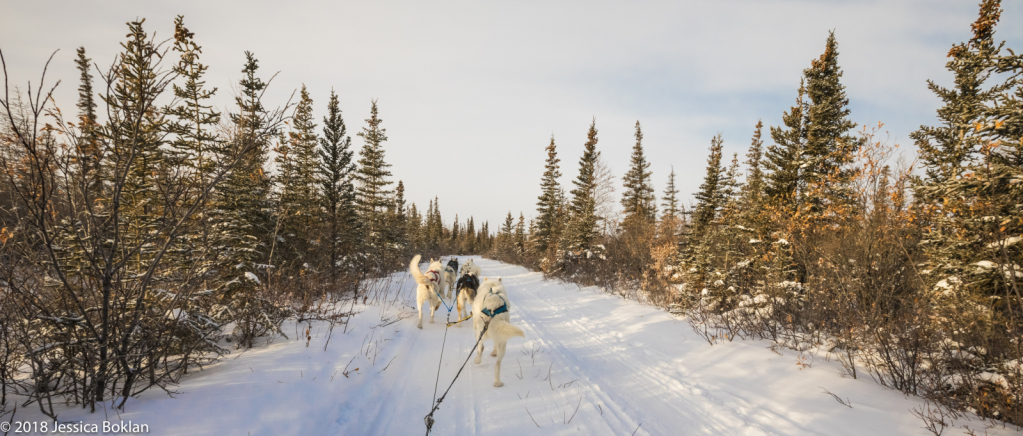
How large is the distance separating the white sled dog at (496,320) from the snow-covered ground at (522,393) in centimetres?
38

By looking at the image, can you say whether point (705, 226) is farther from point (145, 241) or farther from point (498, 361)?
point (145, 241)

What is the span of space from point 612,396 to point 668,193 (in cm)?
2968

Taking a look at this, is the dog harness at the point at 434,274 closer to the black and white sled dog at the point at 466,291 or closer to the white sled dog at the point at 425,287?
the white sled dog at the point at 425,287

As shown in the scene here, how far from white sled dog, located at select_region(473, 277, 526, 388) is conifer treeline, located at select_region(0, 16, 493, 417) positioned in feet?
9.73

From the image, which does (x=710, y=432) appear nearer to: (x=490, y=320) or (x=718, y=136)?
(x=490, y=320)

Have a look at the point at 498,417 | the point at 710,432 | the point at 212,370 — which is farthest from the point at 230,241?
the point at 710,432

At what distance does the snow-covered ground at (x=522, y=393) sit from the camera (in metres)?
3.27

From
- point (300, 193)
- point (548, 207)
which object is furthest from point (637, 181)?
point (300, 193)

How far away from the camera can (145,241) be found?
2.51 metres

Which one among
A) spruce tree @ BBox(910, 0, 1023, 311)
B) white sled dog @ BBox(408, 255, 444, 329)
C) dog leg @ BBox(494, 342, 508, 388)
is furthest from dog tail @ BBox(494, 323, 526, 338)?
spruce tree @ BBox(910, 0, 1023, 311)

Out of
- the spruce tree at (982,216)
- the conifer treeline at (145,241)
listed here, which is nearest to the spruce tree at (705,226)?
the spruce tree at (982,216)

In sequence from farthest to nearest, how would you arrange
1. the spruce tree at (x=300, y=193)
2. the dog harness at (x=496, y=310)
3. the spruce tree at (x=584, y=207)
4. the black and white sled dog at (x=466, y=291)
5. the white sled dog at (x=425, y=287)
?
1. the spruce tree at (x=584, y=207)
2. the spruce tree at (x=300, y=193)
3. the white sled dog at (x=425, y=287)
4. the black and white sled dog at (x=466, y=291)
5. the dog harness at (x=496, y=310)

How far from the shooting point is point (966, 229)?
4387 mm

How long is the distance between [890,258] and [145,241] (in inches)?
373
